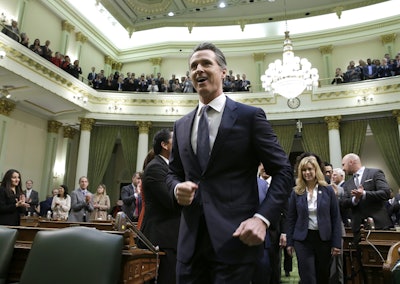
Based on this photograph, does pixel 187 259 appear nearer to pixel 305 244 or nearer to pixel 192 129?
pixel 192 129

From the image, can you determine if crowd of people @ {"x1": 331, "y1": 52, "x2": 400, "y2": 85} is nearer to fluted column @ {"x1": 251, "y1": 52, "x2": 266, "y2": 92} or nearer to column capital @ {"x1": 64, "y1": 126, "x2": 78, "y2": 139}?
fluted column @ {"x1": 251, "y1": 52, "x2": 266, "y2": 92}

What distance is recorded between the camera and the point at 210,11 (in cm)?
1319

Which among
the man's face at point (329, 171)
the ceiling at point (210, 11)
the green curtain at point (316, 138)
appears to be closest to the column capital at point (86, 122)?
the ceiling at point (210, 11)

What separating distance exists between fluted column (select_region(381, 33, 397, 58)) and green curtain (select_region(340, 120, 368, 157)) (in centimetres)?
315

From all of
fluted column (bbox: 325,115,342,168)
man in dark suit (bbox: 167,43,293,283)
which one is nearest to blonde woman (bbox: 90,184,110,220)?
man in dark suit (bbox: 167,43,293,283)

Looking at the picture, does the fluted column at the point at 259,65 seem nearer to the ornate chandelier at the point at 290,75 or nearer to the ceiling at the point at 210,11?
the ceiling at the point at 210,11

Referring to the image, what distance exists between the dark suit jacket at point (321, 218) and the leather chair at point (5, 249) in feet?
7.23

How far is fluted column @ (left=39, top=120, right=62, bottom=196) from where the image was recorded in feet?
38.0

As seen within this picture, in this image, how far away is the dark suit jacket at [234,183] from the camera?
1107 mm

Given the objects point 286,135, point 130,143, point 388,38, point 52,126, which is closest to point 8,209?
point 130,143

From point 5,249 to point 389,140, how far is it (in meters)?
10.9

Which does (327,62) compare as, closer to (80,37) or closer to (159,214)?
(80,37)

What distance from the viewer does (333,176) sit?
483cm

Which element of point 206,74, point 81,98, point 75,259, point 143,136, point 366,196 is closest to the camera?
point 206,74
